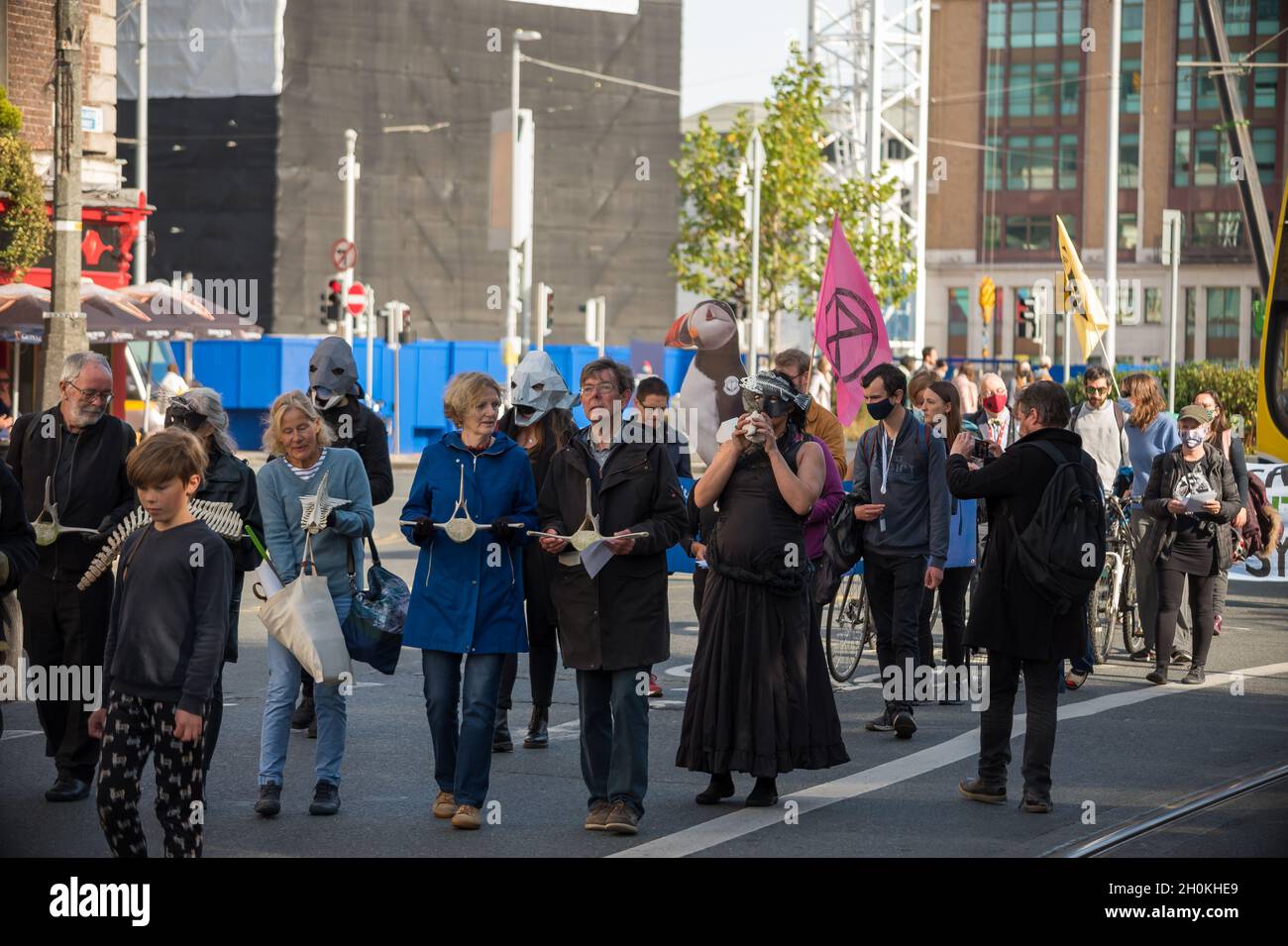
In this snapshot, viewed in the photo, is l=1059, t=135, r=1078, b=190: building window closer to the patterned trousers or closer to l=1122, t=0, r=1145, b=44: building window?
l=1122, t=0, r=1145, b=44: building window

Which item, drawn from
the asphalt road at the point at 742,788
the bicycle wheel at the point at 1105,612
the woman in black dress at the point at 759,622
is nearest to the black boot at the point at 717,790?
the asphalt road at the point at 742,788

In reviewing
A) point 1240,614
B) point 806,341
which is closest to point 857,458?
point 1240,614

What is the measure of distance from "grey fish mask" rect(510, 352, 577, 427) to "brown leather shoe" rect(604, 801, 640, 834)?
85.8 inches

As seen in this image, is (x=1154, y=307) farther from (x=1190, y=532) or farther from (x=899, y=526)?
(x=899, y=526)

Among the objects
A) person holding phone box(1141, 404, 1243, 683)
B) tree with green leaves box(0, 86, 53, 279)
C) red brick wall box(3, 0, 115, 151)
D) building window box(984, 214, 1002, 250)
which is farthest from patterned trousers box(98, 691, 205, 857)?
building window box(984, 214, 1002, 250)

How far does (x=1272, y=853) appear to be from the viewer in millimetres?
7195

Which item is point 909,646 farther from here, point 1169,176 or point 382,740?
point 1169,176

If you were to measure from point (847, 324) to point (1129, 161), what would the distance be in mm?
77683

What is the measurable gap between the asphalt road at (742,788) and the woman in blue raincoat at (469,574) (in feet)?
1.16

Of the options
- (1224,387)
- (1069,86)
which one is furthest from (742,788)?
(1069,86)

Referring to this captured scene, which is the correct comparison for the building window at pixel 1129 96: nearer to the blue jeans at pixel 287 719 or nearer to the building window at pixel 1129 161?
the building window at pixel 1129 161

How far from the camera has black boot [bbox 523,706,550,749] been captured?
956 centimetres

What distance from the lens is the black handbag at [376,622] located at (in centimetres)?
778
